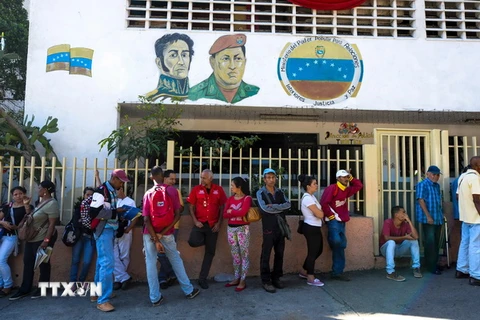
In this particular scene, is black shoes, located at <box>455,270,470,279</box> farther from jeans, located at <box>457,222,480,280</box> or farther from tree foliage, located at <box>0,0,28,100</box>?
tree foliage, located at <box>0,0,28,100</box>

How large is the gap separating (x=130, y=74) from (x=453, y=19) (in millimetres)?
7044

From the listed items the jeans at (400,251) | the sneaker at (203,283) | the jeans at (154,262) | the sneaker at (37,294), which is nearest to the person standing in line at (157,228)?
the jeans at (154,262)

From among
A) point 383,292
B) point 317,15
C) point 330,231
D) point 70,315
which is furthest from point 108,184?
point 317,15

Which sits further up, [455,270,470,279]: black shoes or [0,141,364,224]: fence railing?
[0,141,364,224]: fence railing

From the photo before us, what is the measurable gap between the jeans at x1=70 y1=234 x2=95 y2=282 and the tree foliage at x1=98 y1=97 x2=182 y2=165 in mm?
1955

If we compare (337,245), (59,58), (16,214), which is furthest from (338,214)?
(59,58)

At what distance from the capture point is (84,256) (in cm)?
500

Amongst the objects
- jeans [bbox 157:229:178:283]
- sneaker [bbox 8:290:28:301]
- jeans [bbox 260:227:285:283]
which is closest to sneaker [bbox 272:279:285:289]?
jeans [bbox 260:227:285:283]

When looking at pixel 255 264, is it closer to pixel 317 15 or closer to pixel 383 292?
pixel 383 292

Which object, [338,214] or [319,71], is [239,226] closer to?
[338,214]

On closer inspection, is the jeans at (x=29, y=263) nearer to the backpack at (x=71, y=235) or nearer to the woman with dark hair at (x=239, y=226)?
the backpack at (x=71, y=235)

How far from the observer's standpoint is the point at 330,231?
5.32 m

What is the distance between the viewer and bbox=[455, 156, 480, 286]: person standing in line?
495cm

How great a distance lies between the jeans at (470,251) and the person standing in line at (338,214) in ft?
5.24
